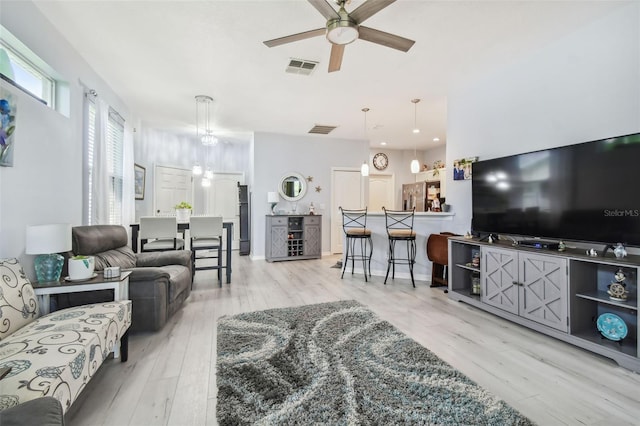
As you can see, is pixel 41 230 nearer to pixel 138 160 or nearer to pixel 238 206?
pixel 138 160

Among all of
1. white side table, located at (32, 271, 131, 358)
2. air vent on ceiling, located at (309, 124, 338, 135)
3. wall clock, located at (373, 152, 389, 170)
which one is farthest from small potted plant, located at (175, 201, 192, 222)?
wall clock, located at (373, 152, 389, 170)

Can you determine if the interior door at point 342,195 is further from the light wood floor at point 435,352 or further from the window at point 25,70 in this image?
the window at point 25,70

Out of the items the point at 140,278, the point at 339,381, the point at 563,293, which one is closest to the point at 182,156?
the point at 140,278

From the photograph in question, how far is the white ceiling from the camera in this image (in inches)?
95.3

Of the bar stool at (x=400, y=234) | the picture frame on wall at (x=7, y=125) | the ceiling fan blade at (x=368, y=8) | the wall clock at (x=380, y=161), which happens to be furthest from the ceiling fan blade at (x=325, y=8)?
the wall clock at (x=380, y=161)

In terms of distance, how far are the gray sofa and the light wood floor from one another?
16 cm

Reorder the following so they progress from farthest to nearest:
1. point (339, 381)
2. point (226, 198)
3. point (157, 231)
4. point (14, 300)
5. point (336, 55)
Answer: point (226, 198)
point (157, 231)
point (336, 55)
point (339, 381)
point (14, 300)

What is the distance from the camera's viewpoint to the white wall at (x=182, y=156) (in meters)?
6.00

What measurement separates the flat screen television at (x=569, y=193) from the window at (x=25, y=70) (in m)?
4.38

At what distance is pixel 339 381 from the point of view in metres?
1.83

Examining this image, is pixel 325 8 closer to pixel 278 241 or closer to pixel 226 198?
pixel 278 241

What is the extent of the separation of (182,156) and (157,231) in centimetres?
349

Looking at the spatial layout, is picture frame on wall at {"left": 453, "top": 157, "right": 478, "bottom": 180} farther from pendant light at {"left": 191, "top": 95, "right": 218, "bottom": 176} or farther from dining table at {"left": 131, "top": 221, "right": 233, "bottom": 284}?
pendant light at {"left": 191, "top": 95, "right": 218, "bottom": 176}

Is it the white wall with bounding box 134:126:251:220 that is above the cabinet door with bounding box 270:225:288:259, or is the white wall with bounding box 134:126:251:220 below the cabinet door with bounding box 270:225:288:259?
above
